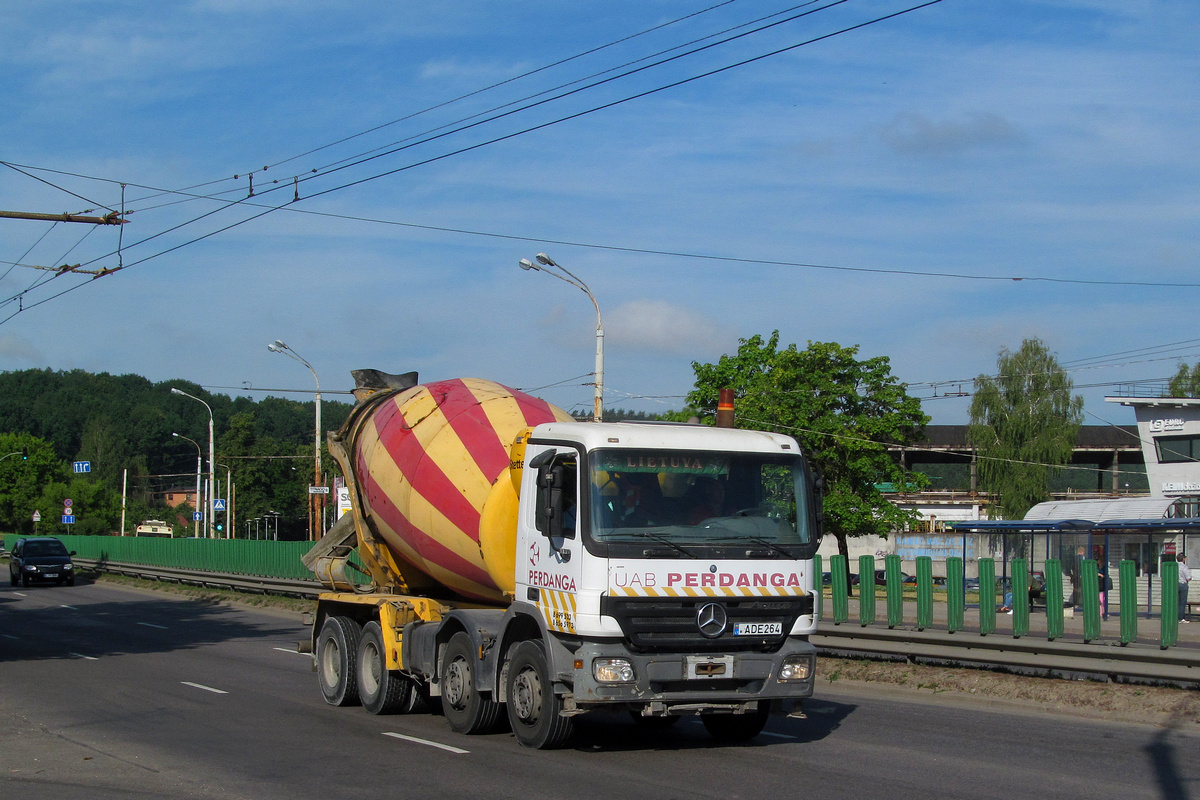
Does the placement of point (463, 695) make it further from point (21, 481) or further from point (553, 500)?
point (21, 481)

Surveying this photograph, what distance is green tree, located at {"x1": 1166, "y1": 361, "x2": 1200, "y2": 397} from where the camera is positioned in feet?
233

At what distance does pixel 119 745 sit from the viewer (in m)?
10.6

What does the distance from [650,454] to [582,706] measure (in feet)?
6.84

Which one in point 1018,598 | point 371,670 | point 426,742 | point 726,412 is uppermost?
point 726,412

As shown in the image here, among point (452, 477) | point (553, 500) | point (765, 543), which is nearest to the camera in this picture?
point (553, 500)

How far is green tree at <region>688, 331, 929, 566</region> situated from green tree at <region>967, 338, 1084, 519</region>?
73.4 ft

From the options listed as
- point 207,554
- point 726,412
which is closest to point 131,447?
point 207,554

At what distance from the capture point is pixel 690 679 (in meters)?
9.09

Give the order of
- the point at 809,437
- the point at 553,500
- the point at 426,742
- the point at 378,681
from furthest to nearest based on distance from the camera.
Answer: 1. the point at 809,437
2. the point at 378,681
3. the point at 426,742
4. the point at 553,500

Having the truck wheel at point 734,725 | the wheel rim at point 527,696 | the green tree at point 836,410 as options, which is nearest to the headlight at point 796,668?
the truck wheel at point 734,725

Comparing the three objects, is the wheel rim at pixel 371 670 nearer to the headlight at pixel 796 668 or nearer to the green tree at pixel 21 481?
the headlight at pixel 796 668

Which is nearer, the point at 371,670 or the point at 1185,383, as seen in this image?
the point at 371,670

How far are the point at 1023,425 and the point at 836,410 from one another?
1034 inches

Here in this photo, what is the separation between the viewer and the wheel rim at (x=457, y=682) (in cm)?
1075
